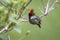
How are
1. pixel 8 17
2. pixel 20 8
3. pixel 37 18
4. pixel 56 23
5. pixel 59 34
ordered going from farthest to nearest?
pixel 56 23, pixel 59 34, pixel 37 18, pixel 20 8, pixel 8 17

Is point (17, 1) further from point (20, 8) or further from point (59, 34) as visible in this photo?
point (59, 34)

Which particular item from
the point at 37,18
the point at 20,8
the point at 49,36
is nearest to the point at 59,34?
the point at 49,36

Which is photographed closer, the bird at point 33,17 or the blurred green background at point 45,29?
the bird at point 33,17

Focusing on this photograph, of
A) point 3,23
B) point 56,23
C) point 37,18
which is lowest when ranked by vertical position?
point 56,23

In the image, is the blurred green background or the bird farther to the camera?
the blurred green background

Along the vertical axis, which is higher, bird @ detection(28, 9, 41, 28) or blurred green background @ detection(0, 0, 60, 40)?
bird @ detection(28, 9, 41, 28)

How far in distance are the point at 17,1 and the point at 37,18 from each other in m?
0.52

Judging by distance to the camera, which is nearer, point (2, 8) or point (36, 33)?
point (2, 8)

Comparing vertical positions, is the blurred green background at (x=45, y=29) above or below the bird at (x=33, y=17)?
below

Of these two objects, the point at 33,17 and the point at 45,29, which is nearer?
the point at 33,17

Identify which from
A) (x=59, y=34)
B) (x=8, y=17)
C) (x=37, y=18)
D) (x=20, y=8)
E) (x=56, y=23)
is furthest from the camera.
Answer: (x=56, y=23)

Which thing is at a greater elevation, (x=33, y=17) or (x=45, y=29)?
(x=33, y=17)

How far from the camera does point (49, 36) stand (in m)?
4.60

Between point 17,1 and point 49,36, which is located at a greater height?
point 17,1
